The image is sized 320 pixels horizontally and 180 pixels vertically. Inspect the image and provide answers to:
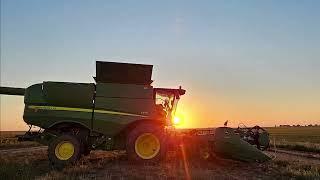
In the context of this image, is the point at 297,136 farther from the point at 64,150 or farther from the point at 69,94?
the point at 69,94

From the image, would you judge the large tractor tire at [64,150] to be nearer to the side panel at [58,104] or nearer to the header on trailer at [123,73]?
the side panel at [58,104]

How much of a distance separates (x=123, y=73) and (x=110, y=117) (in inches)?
68.3

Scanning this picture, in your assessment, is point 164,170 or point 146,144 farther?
point 146,144

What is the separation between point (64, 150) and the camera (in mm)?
16953

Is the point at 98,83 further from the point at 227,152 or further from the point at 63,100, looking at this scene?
the point at 227,152

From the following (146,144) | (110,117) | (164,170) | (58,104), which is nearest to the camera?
(164,170)

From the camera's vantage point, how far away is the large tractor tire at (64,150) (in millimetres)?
16719

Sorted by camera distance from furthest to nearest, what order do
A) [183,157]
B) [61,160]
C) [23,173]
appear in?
[183,157] < [61,160] < [23,173]

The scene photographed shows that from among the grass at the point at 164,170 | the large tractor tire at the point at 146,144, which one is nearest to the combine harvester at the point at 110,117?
the large tractor tire at the point at 146,144

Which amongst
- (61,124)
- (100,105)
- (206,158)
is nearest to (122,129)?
(100,105)

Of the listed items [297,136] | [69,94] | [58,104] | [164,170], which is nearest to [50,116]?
[58,104]

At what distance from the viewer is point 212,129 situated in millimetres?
18234

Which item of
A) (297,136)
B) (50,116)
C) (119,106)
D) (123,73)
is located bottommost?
(50,116)

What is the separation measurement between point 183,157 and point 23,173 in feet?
20.8
